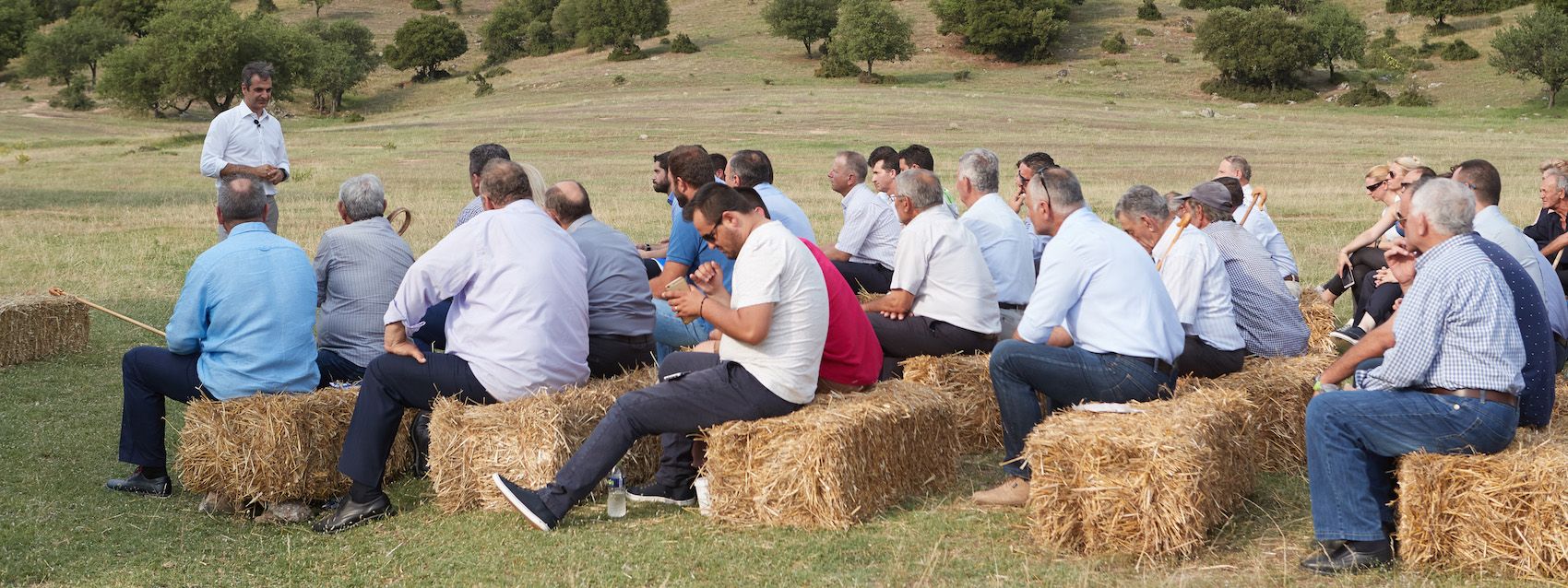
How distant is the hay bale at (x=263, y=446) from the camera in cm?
641

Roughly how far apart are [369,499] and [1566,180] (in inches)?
352

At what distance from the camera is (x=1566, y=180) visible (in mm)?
9938

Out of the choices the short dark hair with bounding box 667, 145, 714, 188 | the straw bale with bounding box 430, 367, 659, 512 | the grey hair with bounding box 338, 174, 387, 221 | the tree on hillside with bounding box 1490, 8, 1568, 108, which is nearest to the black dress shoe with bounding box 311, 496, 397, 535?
the straw bale with bounding box 430, 367, 659, 512

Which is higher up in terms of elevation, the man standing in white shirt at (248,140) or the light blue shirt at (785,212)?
the man standing in white shirt at (248,140)

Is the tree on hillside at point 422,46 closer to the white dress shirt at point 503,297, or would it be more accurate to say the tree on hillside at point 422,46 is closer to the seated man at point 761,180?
the seated man at point 761,180

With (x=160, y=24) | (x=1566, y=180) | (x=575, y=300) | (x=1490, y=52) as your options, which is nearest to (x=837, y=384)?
(x=575, y=300)

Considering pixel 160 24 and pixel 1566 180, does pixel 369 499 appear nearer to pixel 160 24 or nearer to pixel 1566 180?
pixel 1566 180

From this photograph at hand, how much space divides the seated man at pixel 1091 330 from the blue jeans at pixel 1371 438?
0.99m

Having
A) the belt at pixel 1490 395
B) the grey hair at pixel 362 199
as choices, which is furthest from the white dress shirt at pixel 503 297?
the belt at pixel 1490 395

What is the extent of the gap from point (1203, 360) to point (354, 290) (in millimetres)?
4763

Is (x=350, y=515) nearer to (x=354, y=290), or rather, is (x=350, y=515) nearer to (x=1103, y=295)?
(x=354, y=290)

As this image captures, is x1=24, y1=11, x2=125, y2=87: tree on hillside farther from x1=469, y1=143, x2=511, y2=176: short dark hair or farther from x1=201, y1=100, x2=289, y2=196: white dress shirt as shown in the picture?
x1=469, y1=143, x2=511, y2=176: short dark hair

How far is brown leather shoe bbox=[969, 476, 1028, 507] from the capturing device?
21.1 feet

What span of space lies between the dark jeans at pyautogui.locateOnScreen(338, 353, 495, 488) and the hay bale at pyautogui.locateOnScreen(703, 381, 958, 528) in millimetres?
1324
